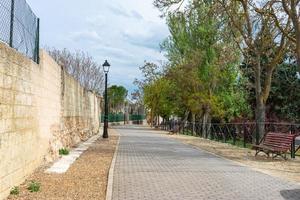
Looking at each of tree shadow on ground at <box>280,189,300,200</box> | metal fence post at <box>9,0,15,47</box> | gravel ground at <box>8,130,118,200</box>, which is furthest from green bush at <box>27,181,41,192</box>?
tree shadow on ground at <box>280,189,300,200</box>

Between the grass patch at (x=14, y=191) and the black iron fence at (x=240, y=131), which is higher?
the black iron fence at (x=240, y=131)

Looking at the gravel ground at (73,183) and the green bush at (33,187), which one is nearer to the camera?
the gravel ground at (73,183)

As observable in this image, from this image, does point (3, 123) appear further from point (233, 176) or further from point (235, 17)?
point (235, 17)

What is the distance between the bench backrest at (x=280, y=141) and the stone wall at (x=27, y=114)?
24.7 feet

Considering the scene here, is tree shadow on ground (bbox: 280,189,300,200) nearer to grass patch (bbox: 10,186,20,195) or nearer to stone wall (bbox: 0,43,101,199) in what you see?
grass patch (bbox: 10,186,20,195)

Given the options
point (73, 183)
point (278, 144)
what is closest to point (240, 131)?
point (278, 144)

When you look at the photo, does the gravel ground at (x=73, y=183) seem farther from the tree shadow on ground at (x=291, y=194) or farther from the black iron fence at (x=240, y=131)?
the black iron fence at (x=240, y=131)

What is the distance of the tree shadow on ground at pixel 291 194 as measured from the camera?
9934 millimetres

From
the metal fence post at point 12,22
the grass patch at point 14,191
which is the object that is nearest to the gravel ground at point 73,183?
the grass patch at point 14,191

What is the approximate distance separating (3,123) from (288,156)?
Result: 13275mm

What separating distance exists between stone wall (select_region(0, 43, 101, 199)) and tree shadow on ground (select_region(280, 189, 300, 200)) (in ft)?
16.9

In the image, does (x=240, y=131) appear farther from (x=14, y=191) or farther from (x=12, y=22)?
(x=14, y=191)

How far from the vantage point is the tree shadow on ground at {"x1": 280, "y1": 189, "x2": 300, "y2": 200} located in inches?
391

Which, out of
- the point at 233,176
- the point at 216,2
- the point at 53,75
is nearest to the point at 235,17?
the point at 216,2
